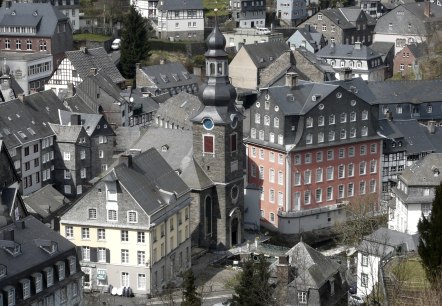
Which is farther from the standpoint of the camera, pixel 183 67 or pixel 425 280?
pixel 183 67

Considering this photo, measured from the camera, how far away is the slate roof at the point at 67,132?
322ft

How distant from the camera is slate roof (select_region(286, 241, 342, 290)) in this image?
68562 mm

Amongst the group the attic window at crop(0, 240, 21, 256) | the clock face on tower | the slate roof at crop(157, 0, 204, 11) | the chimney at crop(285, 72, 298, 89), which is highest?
the slate roof at crop(157, 0, 204, 11)

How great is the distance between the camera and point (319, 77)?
413ft

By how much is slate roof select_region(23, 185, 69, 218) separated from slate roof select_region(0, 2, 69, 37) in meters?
43.7

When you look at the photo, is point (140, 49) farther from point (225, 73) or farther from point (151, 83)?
point (225, 73)

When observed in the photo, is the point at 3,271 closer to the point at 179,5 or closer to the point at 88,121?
the point at 88,121

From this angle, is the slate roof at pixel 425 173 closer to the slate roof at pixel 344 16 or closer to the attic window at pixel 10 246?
the attic window at pixel 10 246

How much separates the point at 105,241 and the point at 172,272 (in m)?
5.81

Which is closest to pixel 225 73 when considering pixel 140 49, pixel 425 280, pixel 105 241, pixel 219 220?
pixel 219 220

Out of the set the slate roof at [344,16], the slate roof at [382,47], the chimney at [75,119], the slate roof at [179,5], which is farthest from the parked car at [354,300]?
the slate roof at [344,16]

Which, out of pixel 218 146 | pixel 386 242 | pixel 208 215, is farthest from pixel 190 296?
pixel 218 146

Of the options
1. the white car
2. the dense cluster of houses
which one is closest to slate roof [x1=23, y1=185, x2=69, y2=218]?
the dense cluster of houses

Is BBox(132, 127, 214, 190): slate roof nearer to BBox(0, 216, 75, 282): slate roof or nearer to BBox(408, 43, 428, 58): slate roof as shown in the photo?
BBox(0, 216, 75, 282): slate roof
